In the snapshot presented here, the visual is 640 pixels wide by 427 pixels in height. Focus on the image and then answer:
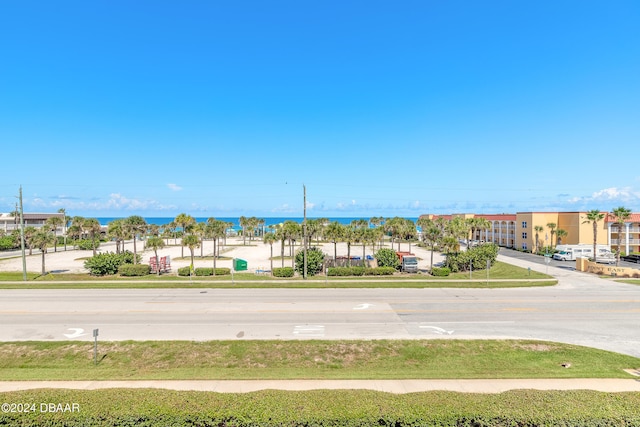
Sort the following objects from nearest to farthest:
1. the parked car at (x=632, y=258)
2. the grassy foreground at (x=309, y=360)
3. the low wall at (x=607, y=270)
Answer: the grassy foreground at (x=309, y=360), the low wall at (x=607, y=270), the parked car at (x=632, y=258)

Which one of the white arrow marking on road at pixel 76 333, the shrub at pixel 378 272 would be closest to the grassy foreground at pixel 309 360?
the white arrow marking on road at pixel 76 333

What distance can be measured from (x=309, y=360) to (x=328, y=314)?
728 centimetres

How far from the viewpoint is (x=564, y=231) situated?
6122 cm

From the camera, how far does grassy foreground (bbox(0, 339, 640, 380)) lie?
1305 cm

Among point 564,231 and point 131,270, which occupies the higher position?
point 564,231

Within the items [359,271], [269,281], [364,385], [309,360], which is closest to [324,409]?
[364,385]

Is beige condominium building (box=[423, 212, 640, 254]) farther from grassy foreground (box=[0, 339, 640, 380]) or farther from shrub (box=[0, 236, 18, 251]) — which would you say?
shrub (box=[0, 236, 18, 251])

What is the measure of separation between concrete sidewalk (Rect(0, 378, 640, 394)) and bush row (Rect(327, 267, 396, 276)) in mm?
24320

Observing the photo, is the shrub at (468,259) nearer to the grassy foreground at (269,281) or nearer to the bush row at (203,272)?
the grassy foreground at (269,281)

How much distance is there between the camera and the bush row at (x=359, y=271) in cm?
3681

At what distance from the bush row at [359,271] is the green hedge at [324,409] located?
90.0ft

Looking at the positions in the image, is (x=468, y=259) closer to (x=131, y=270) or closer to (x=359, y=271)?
(x=359, y=271)

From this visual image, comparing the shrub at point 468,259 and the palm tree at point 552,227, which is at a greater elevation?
the palm tree at point 552,227

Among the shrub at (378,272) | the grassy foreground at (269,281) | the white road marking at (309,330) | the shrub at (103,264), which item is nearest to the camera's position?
the white road marking at (309,330)
